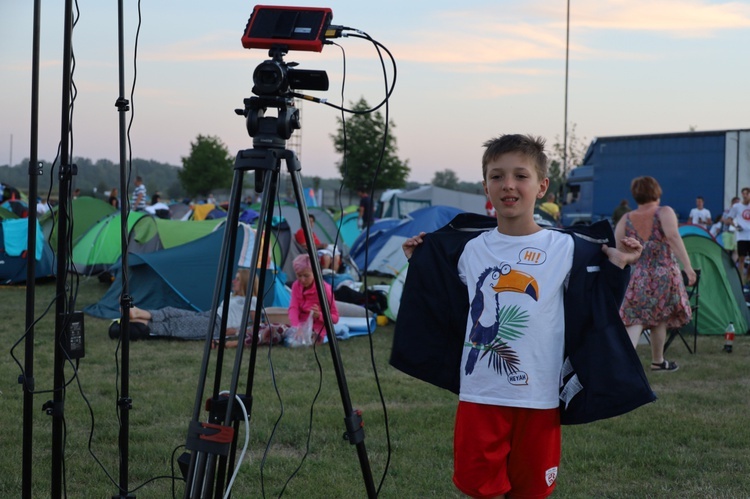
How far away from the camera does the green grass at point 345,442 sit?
4211 millimetres

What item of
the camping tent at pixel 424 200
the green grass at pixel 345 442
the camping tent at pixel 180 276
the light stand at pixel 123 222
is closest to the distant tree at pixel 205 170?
the camping tent at pixel 424 200

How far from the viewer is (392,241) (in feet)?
50.4

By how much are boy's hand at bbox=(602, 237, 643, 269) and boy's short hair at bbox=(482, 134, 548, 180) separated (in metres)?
0.38

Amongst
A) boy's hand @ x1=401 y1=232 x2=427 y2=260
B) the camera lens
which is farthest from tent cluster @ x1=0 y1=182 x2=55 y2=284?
the camera lens

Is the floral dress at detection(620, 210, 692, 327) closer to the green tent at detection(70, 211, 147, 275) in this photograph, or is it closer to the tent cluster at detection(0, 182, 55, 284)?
the tent cluster at detection(0, 182, 55, 284)

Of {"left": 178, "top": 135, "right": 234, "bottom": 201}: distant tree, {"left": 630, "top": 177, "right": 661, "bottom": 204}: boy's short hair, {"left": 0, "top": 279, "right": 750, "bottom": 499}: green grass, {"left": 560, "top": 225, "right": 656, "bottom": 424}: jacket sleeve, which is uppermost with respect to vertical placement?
{"left": 178, "top": 135, "right": 234, "bottom": 201}: distant tree

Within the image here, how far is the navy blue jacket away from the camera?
281 cm

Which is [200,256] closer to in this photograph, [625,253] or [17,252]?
[17,252]

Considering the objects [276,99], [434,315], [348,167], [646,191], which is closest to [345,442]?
[434,315]

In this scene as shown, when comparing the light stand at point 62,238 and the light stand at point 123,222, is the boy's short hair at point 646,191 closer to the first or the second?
the light stand at point 123,222

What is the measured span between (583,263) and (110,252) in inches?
504

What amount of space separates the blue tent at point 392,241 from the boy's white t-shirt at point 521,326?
11778 mm

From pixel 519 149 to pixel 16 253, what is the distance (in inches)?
491

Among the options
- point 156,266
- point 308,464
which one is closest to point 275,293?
point 156,266
